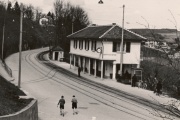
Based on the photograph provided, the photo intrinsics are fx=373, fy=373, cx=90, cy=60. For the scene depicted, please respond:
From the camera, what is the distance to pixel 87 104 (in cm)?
2848

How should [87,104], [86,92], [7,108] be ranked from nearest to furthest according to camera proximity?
1. [7,108]
2. [87,104]
3. [86,92]

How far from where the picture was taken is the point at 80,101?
29734 millimetres

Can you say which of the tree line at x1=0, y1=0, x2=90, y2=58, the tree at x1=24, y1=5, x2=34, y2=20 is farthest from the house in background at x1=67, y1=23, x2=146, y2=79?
the tree at x1=24, y1=5, x2=34, y2=20

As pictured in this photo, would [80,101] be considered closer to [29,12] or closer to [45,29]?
[45,29]

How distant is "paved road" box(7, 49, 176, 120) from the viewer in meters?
23.9

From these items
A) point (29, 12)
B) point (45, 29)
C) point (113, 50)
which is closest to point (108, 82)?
point (113, 50)

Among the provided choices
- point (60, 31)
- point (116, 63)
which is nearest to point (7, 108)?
point (116, 63)

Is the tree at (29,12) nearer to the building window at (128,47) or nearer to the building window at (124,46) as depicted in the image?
the building window at (124,46)

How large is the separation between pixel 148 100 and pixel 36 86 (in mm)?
12603

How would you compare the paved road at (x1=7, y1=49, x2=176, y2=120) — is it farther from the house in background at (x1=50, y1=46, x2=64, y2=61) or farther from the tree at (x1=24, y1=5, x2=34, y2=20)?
the tree at (x1=24, y1=5, x2=34, y2=20)

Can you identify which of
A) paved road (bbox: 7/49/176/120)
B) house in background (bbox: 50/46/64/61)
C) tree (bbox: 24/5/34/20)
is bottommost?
paved road (bbox: 7/49/176/120)

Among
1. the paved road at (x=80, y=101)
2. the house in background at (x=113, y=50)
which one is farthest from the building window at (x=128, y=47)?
the paved road at (x=80, y=101)

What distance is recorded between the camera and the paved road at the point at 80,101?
23.9 m

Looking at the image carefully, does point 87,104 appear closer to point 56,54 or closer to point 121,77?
point 121,77
